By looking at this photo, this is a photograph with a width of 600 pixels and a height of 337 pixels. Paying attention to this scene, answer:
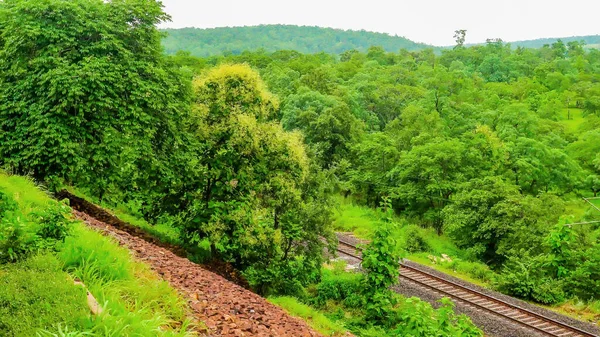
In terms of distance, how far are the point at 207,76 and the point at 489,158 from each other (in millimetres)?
25802

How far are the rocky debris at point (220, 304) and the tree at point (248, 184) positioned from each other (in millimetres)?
4161

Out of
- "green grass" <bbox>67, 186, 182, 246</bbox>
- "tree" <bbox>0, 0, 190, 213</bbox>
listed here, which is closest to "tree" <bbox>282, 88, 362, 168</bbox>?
"green grass" <bbox>67, 186, 182, 246</bbox>

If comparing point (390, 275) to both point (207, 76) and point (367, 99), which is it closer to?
point (207, 76)

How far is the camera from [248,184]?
16062 mm

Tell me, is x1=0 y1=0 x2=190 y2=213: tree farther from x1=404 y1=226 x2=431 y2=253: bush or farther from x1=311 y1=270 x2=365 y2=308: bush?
x1=404 y1=226 x2=431 y2=253: bush

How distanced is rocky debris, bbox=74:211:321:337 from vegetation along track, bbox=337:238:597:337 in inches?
282

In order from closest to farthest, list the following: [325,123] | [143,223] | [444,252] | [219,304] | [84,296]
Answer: [84,296] < [219,304] < [143,223] < [444,252] < [325,123]

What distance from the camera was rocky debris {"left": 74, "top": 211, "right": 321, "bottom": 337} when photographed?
792 cm

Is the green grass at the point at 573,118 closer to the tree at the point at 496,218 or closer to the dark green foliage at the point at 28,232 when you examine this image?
the tree at the point at 496,218

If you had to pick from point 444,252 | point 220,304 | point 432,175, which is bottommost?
point 444,252

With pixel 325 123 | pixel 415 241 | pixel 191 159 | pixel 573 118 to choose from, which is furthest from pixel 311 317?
pixel 573 118

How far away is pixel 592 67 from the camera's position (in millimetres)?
98125

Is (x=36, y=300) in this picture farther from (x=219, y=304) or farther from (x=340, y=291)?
(x=340, y=291)

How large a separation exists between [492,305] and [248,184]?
1083 cm
